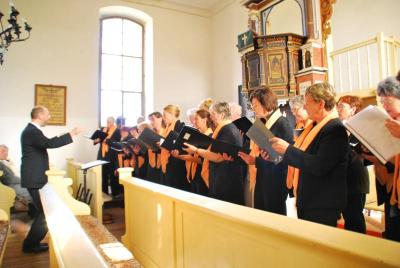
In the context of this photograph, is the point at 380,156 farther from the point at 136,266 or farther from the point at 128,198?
the point at 128,198

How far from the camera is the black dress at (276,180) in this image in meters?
2.11

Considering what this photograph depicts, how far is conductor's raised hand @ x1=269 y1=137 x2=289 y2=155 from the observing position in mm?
1646

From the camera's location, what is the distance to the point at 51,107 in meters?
7.03

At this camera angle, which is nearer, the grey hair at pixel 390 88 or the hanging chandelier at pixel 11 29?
the grey hair at pixel 390 88

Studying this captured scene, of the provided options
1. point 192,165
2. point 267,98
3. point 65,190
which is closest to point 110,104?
point 192,165

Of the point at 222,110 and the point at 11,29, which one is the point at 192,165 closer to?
the point at 222,110

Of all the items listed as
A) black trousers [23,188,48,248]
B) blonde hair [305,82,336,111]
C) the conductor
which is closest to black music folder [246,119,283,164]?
blonde hair [305,82,336,111]

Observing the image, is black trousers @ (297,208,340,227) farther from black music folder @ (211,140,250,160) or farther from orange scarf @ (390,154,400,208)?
black music folder @ (211,140,250,160)

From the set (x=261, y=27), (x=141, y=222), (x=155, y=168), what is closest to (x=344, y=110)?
(x=141, y=222)

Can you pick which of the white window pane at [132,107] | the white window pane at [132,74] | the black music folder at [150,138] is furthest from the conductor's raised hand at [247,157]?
the white window pane at [132,74]

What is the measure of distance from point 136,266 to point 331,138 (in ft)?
4.12

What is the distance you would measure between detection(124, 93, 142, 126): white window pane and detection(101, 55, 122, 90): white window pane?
39cm

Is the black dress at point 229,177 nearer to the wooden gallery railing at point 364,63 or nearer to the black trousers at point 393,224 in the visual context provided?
the black trousers at point 393,224

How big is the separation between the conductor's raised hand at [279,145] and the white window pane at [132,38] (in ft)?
24.6
